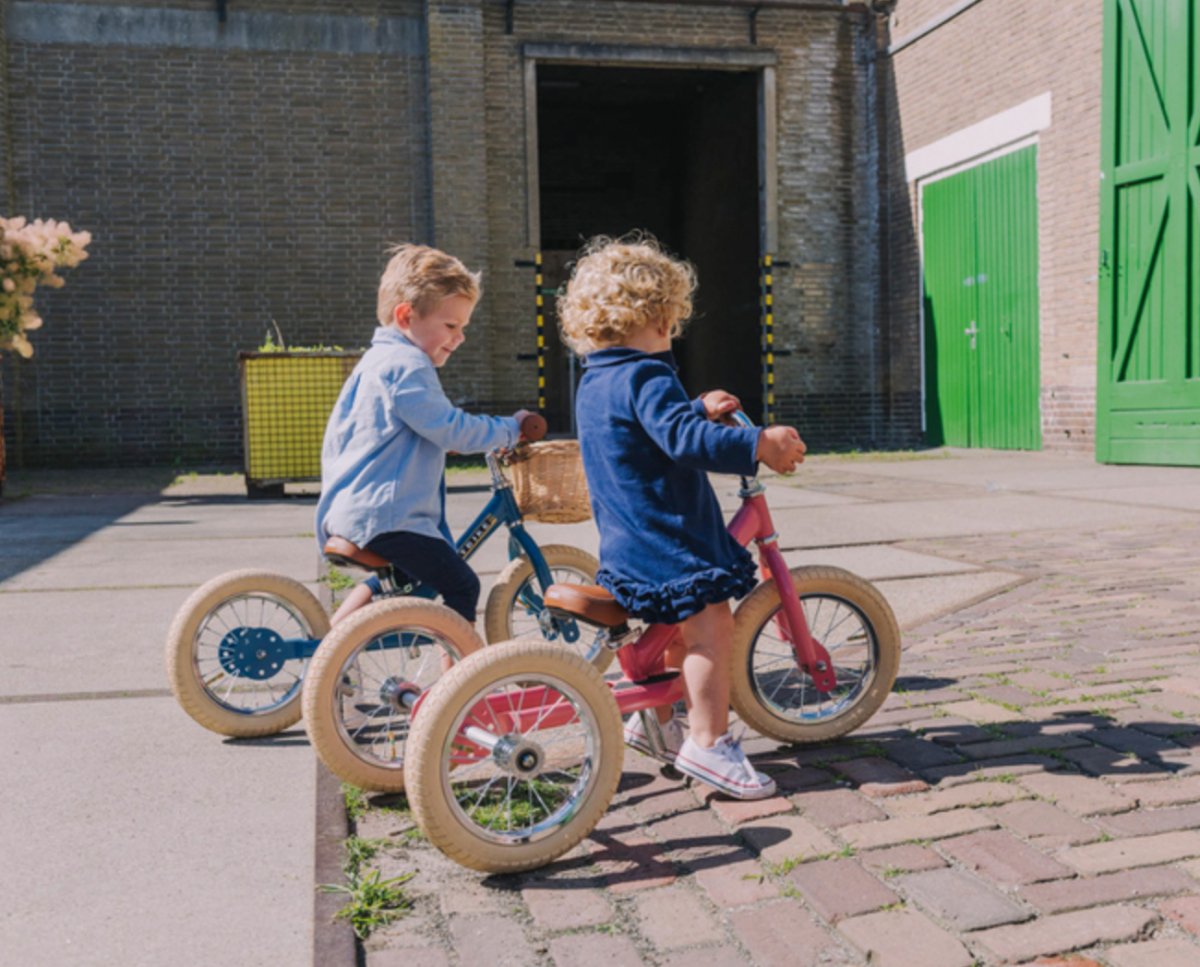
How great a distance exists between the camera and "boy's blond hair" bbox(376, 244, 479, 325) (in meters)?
3.22

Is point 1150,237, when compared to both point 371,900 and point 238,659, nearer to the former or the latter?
point 238,659

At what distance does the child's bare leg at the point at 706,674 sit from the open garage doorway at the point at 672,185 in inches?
549

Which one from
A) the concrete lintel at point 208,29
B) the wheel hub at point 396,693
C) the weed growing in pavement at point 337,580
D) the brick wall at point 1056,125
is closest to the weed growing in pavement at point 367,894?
the wheel hub at point 396,693

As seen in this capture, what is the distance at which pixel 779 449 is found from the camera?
2.50 m

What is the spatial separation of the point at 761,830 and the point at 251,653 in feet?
4.83

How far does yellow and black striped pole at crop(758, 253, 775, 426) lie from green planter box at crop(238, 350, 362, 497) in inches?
290

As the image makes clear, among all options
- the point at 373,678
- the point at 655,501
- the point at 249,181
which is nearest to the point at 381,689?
the point at 373,678

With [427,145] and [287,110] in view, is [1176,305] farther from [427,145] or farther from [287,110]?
[287,110]

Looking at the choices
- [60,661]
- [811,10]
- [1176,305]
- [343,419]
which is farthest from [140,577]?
[811,10]

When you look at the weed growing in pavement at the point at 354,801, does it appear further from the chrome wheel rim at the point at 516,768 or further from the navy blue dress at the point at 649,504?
the navy blue dress at the point at 649,504

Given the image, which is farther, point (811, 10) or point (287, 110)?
point (811, 10)

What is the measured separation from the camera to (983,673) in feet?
12.4

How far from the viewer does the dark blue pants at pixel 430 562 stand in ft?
10.3

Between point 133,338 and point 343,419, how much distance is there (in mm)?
12819
